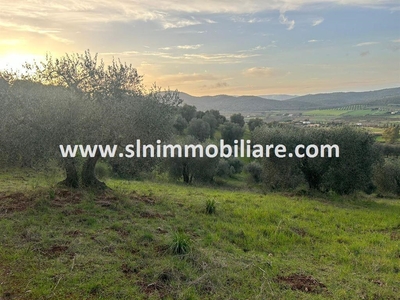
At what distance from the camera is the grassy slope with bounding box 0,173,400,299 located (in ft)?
19.8

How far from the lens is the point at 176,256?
7.21 metres

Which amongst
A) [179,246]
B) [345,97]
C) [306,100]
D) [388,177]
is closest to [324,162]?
[388,177]

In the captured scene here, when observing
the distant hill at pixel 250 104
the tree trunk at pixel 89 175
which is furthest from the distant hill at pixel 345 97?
the tree trunk at pixel 89 175

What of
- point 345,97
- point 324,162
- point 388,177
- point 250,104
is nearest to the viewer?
point 324,162

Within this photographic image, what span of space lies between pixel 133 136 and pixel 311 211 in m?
8.68

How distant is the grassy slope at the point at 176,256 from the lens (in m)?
6.04

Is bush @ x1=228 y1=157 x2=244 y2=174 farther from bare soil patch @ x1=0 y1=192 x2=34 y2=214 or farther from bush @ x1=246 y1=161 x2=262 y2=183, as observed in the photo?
bare soil patch @ x1=0 y1=192 x2=34 y2=214

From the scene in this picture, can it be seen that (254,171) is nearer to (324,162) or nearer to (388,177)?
(388,177)

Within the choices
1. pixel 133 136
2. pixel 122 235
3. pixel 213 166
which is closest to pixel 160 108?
pixel 133 136

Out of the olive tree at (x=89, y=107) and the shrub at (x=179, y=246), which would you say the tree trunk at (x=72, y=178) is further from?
the shrub at (x=179, y=246)

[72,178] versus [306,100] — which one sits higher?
[306,100]

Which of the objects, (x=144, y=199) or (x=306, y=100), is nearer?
(x=144, y=199)

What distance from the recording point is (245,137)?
6316 cm

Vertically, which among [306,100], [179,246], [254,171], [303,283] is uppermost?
[306,100]
